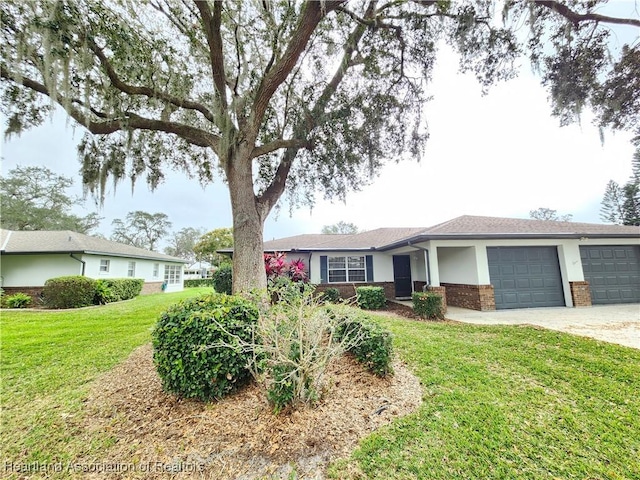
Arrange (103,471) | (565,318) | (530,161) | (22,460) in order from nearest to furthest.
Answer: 1. (103,471)
2. (22,460)
3. (565,318)
4. (530,161)

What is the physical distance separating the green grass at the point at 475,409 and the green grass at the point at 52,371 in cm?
2

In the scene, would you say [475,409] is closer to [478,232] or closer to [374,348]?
[374,348]

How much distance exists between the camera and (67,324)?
24.8 ft

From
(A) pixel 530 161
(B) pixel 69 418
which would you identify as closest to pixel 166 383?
(B) pixel 69 418

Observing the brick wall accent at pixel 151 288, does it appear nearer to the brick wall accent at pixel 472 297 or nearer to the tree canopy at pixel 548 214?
the brick wall accent at pixel 472 297

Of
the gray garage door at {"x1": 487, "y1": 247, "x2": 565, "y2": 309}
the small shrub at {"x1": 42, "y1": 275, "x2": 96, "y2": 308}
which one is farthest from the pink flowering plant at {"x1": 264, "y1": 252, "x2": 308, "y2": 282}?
the small shrub at {"x1": 42, "y1": 275, "x2": 96, "y2": 308}

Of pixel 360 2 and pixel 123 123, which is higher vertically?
pixel 360 2

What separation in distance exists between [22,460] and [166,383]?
1186mm

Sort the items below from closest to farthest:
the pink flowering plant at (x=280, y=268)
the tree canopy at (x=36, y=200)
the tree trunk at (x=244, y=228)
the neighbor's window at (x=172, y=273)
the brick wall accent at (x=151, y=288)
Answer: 1. the tree trunk at (x=244, y=228)
2. the pink flowering plant at (x=280, y=268)
3. the brick wall accent at (x=151, y=288)
4. the neighbor's window at (x=172, y=273)
5. the tree canopy at (x=36, y=200)

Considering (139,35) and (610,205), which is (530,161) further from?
(610,205)

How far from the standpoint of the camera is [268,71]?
6160 millimetres

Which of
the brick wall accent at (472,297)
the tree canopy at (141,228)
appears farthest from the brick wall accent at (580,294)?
the tree canopy at (141,228)

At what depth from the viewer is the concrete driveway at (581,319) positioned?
18.2 ft

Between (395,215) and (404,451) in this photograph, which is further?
(395,215)
